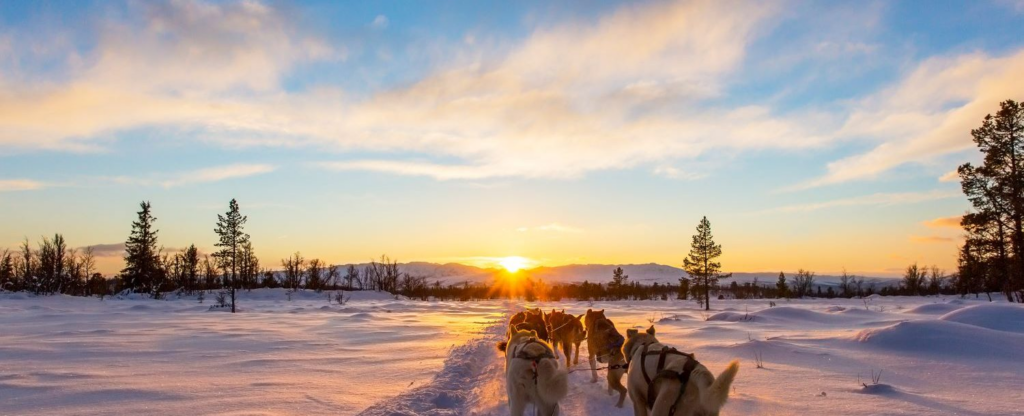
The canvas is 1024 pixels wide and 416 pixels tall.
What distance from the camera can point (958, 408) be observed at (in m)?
6.22

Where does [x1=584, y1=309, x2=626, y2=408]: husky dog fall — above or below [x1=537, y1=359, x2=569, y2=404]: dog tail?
below

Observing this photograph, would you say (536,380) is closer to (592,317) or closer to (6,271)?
(592,317)

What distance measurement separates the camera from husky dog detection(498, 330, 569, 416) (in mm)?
5461

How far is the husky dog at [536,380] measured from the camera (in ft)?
17.9

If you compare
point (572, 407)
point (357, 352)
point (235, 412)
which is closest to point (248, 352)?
point (357, 352)

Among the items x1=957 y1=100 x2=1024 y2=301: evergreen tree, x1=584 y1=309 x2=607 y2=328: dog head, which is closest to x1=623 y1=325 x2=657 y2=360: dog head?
x1=584 y1=309 x2=607 y2=328: dog head

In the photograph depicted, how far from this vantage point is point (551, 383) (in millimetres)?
5453

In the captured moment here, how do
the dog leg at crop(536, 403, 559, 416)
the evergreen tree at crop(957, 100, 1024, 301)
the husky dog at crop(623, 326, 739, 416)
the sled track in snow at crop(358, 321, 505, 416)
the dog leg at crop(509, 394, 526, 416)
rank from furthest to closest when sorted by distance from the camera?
1. the evergreen tree at crop(957, 100, 1024, 301)
2. the sled track in snow at crop(358, 321, 505, 416)
3. the dog leg at crop(509, 394, 526, 416)
4. the dog leg at crop(536, 403, 559, 416)
5. the husky dog at crop(623, 326, 739, 416)

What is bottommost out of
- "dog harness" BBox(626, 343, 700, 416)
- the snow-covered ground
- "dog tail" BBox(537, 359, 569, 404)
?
the snow-covered ground

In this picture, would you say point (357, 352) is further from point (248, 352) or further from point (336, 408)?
point (336, 408)

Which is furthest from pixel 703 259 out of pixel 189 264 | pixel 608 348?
pixel 189 264

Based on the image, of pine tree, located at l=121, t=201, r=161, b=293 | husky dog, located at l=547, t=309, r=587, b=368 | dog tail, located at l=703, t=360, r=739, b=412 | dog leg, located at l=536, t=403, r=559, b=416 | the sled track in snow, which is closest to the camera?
dog tail, located at l=703, t=360, r=739, b=412

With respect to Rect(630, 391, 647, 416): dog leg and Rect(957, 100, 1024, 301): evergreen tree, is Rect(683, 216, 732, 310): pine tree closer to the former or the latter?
Rect(957, 100, 1024, 301): evergreen tree

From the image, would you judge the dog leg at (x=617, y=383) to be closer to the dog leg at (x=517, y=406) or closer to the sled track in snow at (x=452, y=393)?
the sled track in snow at (x=452, y=393)
